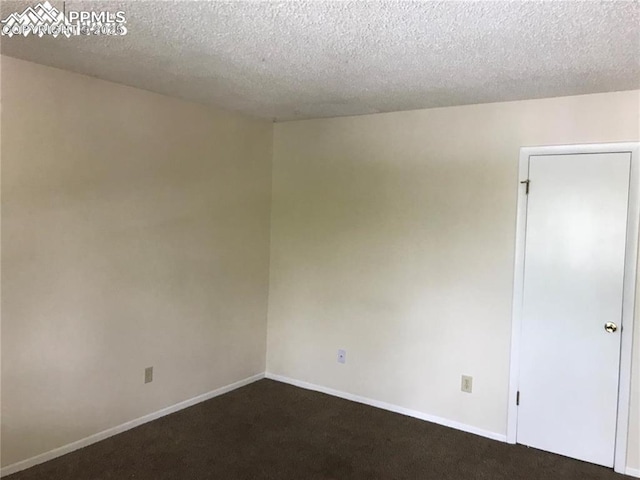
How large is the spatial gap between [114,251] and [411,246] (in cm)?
212

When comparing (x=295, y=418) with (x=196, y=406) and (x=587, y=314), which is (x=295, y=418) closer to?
(x=196, y=406)

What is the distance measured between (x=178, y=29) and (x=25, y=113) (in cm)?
117

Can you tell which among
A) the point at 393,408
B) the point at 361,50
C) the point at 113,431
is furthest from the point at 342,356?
the point at 361,50

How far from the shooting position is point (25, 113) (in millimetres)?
2650

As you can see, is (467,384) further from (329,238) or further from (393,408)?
(329,238)

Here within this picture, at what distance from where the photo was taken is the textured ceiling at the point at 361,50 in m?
1.86

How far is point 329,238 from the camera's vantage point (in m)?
4.10

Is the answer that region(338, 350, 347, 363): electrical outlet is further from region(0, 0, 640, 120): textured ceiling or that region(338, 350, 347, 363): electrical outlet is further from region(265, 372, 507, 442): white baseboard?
region(0, 0, 640, 120): textured ceiling

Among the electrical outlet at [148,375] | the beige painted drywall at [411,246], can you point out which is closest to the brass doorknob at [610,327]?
the beige painted drywall at [411,246]

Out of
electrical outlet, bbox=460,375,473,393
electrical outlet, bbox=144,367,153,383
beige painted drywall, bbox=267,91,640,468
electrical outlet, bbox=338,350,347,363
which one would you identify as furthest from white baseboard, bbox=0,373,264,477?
electrical outlet, bbox=460,375,473,393

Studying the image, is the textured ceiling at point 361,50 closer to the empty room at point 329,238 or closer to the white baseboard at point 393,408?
the empty room at point 329,238

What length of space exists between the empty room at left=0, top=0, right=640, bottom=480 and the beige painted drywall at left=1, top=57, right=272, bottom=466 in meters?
0.02

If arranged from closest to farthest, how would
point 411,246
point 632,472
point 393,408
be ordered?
point 632,472
point 411,246
point 393,408

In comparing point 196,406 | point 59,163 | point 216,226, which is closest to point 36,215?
point 59,163
